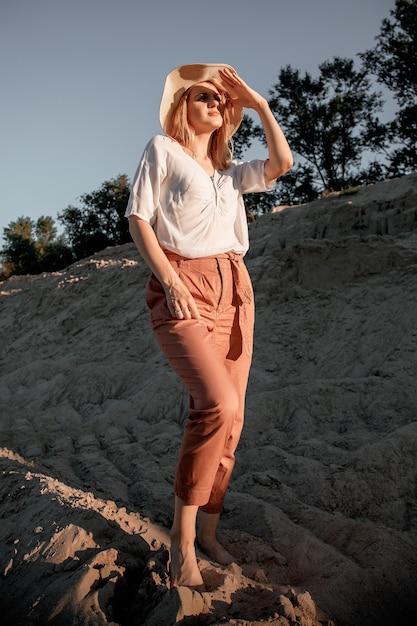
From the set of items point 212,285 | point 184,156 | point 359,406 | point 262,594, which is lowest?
point 359,406

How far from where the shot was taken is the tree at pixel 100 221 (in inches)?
758

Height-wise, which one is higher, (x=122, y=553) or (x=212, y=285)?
(x=212, y=285)

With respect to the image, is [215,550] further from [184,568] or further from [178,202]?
[178,202]

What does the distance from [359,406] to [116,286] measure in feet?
19.5

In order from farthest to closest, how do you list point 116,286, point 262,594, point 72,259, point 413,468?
1. point 72,259
2. point 116,286
3. point 413,468
4. point 262,594

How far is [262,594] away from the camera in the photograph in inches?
93.0

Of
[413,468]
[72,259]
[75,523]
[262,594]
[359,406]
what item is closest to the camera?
[262,594]

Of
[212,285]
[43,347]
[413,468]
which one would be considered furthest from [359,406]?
[43,347]

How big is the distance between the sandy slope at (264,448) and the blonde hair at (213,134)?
1.80 metres

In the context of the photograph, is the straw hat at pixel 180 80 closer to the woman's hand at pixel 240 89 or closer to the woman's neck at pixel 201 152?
the woman's hand at pixel 240 89

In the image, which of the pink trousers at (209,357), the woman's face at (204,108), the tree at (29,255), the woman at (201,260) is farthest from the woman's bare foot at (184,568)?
the tree at (29,255)

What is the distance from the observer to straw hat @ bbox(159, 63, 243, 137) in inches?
113

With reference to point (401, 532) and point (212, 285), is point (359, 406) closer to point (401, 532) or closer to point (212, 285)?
point (401, 532)

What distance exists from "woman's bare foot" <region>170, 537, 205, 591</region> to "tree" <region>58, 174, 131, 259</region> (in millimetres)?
17188
